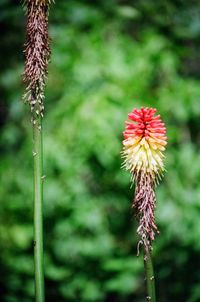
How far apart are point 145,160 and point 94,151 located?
305 cm

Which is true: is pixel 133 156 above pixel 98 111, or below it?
below

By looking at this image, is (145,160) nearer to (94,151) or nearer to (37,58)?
(37,58)

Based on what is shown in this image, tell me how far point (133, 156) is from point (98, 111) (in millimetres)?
2862

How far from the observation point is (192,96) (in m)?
5.32

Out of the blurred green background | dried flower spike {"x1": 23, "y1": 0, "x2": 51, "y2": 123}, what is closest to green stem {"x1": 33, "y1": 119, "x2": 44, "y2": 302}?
dried flower spike {"x1": 23, "y1": 0, "x2": 51, "y2": 123}

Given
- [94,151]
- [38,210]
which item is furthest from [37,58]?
[94,151]

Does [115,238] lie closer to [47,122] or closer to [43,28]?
[47,122]

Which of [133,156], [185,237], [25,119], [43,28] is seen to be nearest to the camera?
[43,28]

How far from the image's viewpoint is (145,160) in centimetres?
196

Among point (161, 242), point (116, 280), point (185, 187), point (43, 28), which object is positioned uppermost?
point (43, 28)

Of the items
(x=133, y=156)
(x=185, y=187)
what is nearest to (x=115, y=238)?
(x=185, y=187)

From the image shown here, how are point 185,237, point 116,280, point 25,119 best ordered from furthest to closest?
point 25,119 < point 116,280 < point 185,237

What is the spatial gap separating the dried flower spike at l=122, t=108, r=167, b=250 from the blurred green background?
280 centimetres

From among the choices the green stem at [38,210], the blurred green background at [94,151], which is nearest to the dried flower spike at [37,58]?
the green stem at [38,210]
